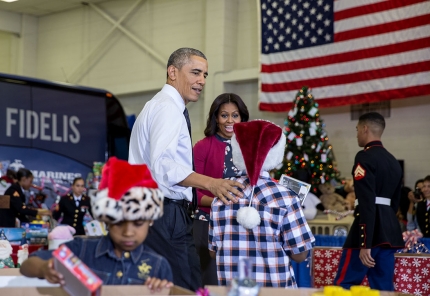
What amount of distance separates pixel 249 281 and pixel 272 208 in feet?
4.56

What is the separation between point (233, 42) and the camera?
48.3ft

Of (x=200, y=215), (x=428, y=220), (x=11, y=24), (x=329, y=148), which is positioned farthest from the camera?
(x=11, y=24)

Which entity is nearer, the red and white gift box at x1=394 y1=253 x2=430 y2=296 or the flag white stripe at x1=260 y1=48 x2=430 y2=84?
the red and white gift box at x1=394 y1=253 x2=430 y2=296

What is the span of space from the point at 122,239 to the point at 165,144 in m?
1.21

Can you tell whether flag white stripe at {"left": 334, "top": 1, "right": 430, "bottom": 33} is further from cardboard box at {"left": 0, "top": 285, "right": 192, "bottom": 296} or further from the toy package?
the toy package

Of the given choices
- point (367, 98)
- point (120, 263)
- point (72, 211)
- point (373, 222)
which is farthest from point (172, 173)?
point (367, 98)

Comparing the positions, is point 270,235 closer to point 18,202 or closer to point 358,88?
point 18,202

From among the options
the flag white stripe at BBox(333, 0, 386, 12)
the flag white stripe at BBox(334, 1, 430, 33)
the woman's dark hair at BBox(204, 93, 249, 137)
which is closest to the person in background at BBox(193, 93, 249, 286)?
the woman's dark hair at BBox(204, 93, 249, 137)

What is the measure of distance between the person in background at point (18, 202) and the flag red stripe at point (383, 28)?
5898 millimetres

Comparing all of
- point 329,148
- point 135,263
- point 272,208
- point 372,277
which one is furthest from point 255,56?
point 135,263

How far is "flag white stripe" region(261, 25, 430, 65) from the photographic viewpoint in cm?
1112

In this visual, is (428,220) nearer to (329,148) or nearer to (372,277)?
(329,148)

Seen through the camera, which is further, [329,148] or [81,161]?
[329,148]

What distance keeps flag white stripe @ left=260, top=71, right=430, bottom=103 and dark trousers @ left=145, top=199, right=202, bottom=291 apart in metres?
8.02
